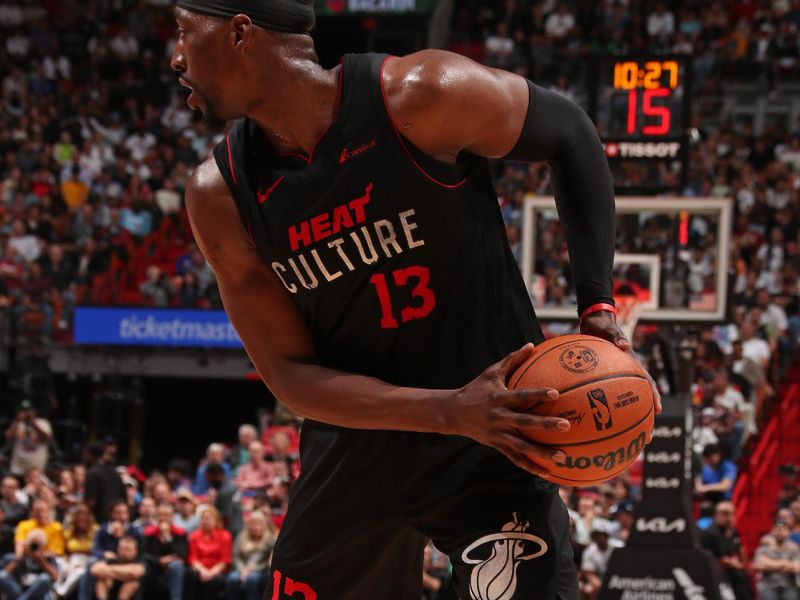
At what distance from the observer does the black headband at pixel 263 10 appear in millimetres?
2660

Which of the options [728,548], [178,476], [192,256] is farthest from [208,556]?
[192,256]

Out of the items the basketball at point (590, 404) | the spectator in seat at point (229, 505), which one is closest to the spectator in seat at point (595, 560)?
the spectator in seat at point (229, 505)

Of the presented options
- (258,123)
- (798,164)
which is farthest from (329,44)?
(258,123)

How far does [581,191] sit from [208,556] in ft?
26.8

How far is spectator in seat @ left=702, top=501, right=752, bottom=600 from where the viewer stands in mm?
9633

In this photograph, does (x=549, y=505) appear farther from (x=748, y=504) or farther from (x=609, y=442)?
(x=748, y=504)

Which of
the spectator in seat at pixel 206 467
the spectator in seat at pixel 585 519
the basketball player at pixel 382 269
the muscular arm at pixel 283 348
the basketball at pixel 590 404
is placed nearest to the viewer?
the basketball at pixel 590 404

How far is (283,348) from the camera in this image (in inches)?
116

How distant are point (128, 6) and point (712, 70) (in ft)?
34.6

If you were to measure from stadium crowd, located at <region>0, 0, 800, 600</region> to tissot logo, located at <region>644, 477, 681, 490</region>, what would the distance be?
58.3 inches

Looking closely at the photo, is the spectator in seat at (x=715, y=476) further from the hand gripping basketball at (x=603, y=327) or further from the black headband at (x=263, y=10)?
the black headband at (x=263, y=10)

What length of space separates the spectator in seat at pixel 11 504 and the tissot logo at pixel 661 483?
6161 mm

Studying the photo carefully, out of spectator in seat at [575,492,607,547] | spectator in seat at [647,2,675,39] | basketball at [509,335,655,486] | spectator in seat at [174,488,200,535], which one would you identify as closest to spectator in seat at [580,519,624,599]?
spectator in seat at [575,492,607,547]

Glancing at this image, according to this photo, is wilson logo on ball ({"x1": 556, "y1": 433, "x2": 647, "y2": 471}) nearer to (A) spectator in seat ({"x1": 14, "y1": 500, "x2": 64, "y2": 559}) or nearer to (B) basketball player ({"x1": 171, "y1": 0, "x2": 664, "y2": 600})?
(B) basketball player ({"x1": 171, "y1": 0, "x2": 664, "y2": 600})
